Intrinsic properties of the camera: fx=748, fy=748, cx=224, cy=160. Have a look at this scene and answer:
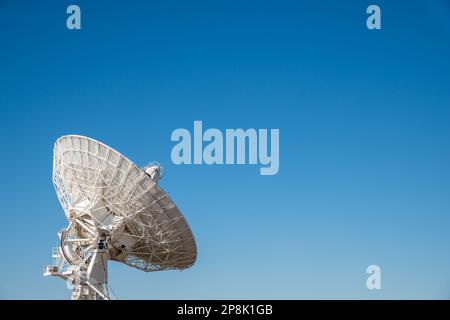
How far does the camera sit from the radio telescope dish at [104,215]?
53.3 m

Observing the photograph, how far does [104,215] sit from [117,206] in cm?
167

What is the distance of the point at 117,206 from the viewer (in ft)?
181

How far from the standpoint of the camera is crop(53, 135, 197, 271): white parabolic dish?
53156mm

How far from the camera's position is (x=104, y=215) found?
56.2 metres

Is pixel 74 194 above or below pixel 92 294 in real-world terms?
above

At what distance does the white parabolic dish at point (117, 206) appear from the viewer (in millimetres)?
53156

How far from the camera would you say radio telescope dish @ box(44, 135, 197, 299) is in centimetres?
5328
